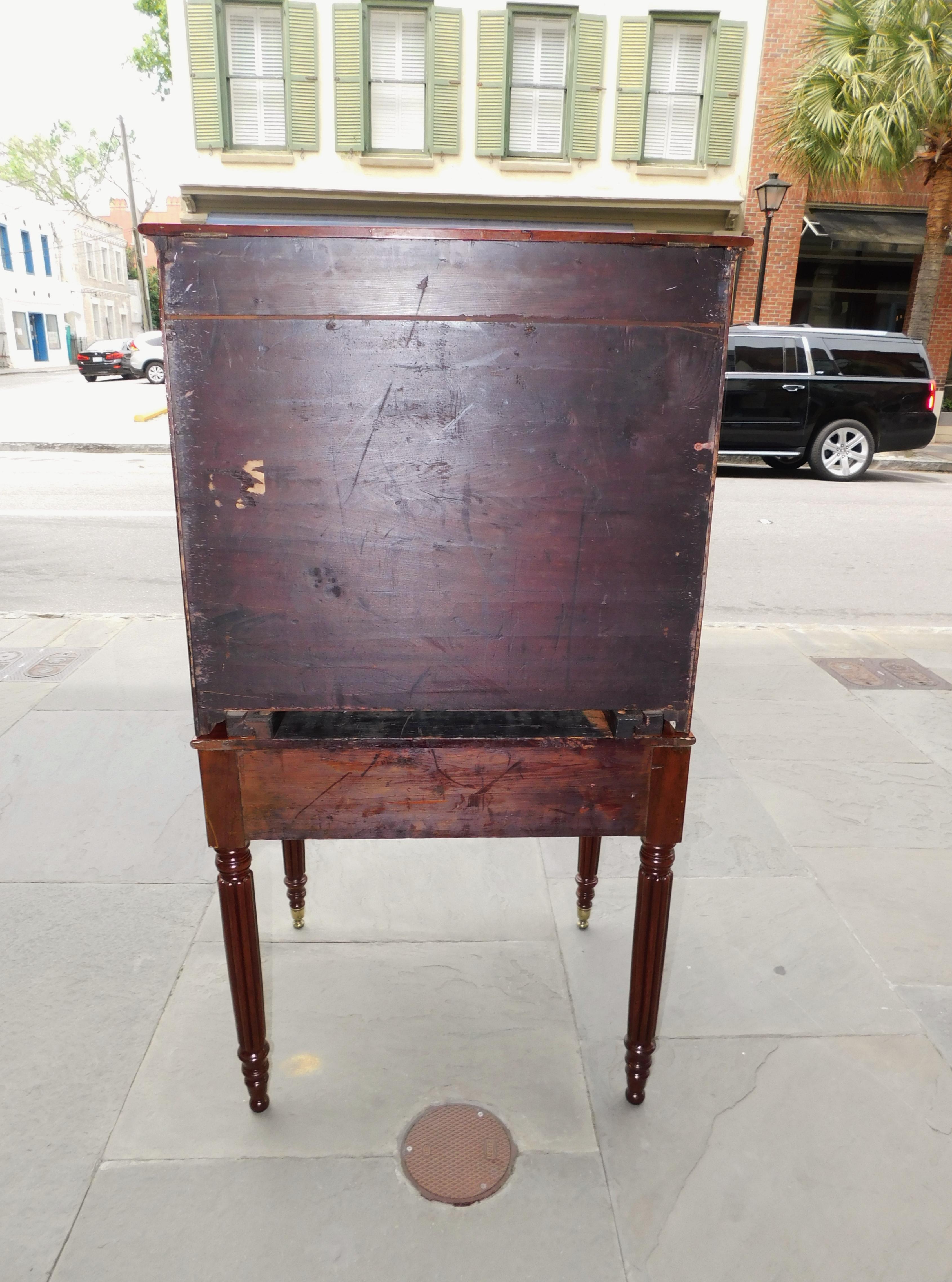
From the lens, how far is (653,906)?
188cm

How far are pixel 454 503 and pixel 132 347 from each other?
25834 millimetres

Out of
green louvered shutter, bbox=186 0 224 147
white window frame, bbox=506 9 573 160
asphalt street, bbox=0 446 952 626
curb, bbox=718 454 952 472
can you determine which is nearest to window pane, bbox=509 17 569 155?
white window frame, bbox=506 9 573 160

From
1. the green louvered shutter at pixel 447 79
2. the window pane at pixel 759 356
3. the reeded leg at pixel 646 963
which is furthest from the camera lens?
the green louvered shutter at pixel 447 79

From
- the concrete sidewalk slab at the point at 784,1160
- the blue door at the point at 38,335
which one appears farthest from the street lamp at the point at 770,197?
the blue door at the point at 38,335

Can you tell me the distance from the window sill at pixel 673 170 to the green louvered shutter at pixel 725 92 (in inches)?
7.3

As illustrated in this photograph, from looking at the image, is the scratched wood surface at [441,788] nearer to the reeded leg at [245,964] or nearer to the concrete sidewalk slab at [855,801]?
the reeded leg at [245,964]

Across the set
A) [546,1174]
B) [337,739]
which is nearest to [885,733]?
[546,1174]

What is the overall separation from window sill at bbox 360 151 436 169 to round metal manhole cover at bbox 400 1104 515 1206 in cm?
1718

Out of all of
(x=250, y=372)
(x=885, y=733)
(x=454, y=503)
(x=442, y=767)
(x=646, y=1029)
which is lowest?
(x=885, y=733)

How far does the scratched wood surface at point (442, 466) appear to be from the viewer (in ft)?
4.69

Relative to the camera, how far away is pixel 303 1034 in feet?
7.23

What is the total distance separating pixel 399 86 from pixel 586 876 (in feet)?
55.8

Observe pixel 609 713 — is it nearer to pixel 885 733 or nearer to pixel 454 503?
pixel 454 503

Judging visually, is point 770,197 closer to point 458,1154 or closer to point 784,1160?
point 784,1160
